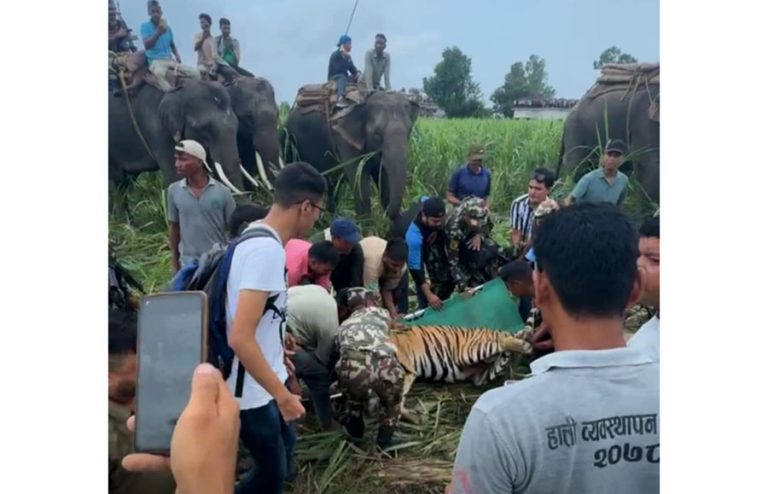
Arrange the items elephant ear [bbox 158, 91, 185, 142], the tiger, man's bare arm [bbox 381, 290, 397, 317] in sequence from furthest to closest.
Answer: elephant ear [bbox 158, 91, 185, 142], man's bare arm [bbox 381, 290, 397, 317], the tiger

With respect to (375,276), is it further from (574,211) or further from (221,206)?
(574,211)

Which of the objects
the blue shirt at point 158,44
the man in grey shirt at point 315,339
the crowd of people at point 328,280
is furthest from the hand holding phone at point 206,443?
the blue shirt at point 158,44

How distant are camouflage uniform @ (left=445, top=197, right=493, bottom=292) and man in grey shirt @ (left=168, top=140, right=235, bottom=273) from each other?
0.71 metres

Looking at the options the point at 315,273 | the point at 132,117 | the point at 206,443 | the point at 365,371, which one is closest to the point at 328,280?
the point at 315,273

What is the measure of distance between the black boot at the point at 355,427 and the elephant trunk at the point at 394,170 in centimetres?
67

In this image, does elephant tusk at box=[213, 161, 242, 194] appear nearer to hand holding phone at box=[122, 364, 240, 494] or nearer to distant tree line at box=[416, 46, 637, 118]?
distant tree line at box=[416, 46, 637, 118]

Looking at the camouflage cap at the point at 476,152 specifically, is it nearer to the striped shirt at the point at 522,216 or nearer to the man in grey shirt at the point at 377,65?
the striped shirt at the point at 522,216

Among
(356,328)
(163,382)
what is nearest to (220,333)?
(163,382)

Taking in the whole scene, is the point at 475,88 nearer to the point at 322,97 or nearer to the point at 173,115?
the point at 322,97

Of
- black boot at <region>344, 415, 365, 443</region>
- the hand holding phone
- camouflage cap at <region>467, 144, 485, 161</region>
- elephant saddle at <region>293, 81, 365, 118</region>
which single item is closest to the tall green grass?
camouflage cap at <region>467, 144, 485, 161</region>

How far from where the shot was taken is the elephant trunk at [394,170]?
2926mm

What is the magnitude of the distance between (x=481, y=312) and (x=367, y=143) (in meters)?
0.67

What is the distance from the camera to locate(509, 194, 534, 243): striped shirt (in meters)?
2.74
